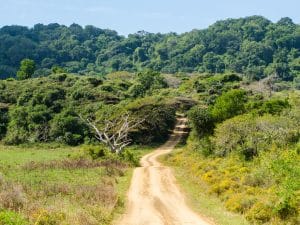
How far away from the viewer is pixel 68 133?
74.2 metres

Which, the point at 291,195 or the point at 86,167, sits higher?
the point at 291,195

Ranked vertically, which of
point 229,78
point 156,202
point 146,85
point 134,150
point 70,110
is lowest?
point 134,150

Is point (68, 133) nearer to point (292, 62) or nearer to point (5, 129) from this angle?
point (5, 129)

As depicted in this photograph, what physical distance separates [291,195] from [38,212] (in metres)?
12.6

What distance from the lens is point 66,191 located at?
28.8m

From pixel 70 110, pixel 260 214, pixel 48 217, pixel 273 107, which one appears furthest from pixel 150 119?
pixel 48 217

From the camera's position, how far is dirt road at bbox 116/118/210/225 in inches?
960

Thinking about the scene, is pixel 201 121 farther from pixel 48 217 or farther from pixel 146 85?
pixel 146 85

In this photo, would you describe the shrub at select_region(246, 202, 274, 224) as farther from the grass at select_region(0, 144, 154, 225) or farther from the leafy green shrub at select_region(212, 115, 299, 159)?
A: the leafy green shrub at select_region(212, 115, 299, 159)

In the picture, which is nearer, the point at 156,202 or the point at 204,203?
the point at 156,202

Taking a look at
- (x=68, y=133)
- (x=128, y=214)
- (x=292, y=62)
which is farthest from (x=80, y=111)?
(x=292, y=62)

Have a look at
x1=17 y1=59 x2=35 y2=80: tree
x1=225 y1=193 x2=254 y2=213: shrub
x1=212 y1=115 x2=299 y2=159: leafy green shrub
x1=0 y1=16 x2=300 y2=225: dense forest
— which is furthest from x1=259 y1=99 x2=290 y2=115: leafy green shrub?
x1=17 y1=59 x2=35 y2=80: tree

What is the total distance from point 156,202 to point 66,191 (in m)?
5.54

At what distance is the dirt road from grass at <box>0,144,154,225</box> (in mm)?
782
